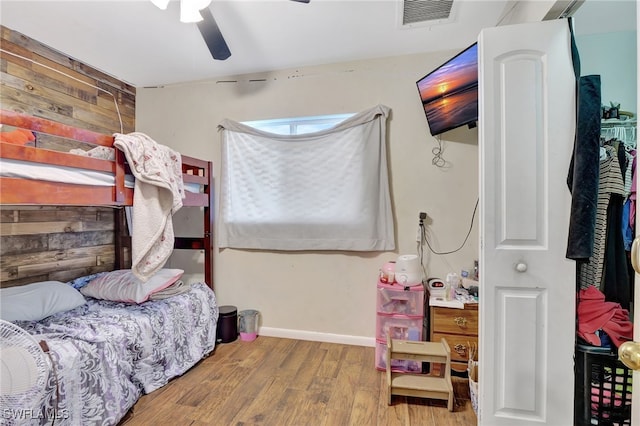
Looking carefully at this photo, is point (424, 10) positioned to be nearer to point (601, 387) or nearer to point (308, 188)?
point (308, 188)

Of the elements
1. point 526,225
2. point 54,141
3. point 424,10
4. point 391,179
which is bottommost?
point 526,225

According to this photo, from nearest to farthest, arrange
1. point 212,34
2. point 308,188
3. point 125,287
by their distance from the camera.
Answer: point 212,34, point 125,287, point 308,188

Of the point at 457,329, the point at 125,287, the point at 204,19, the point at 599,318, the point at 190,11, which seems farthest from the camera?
the point at 125,287

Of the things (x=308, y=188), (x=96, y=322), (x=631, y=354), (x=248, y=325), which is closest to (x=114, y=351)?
(x=96, y=322)

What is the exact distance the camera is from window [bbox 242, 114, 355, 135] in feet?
8.84

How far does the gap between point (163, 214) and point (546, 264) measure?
2117 millimetres

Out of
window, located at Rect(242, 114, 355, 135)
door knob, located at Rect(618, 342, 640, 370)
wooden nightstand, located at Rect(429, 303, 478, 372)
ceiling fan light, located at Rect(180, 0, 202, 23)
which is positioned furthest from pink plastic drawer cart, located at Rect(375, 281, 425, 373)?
ceiling fan light, located at Rect(180, 0, 202, 23)

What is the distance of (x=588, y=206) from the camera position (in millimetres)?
1239

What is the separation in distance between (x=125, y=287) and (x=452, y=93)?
2691mm

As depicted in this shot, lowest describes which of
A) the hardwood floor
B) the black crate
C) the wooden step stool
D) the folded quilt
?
the hardwood floor

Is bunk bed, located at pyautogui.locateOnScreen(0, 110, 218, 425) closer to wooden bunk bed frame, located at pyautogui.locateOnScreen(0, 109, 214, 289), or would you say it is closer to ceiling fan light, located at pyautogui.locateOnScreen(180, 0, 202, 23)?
wooden bunk bed frame, located at pyautogui.locateOnScreen(0, 109, 214, 289)

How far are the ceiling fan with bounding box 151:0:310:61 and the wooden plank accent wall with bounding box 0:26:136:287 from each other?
146 cm

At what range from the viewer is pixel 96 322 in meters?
1.77

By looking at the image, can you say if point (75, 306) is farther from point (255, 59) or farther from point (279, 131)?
point (255, 59)
